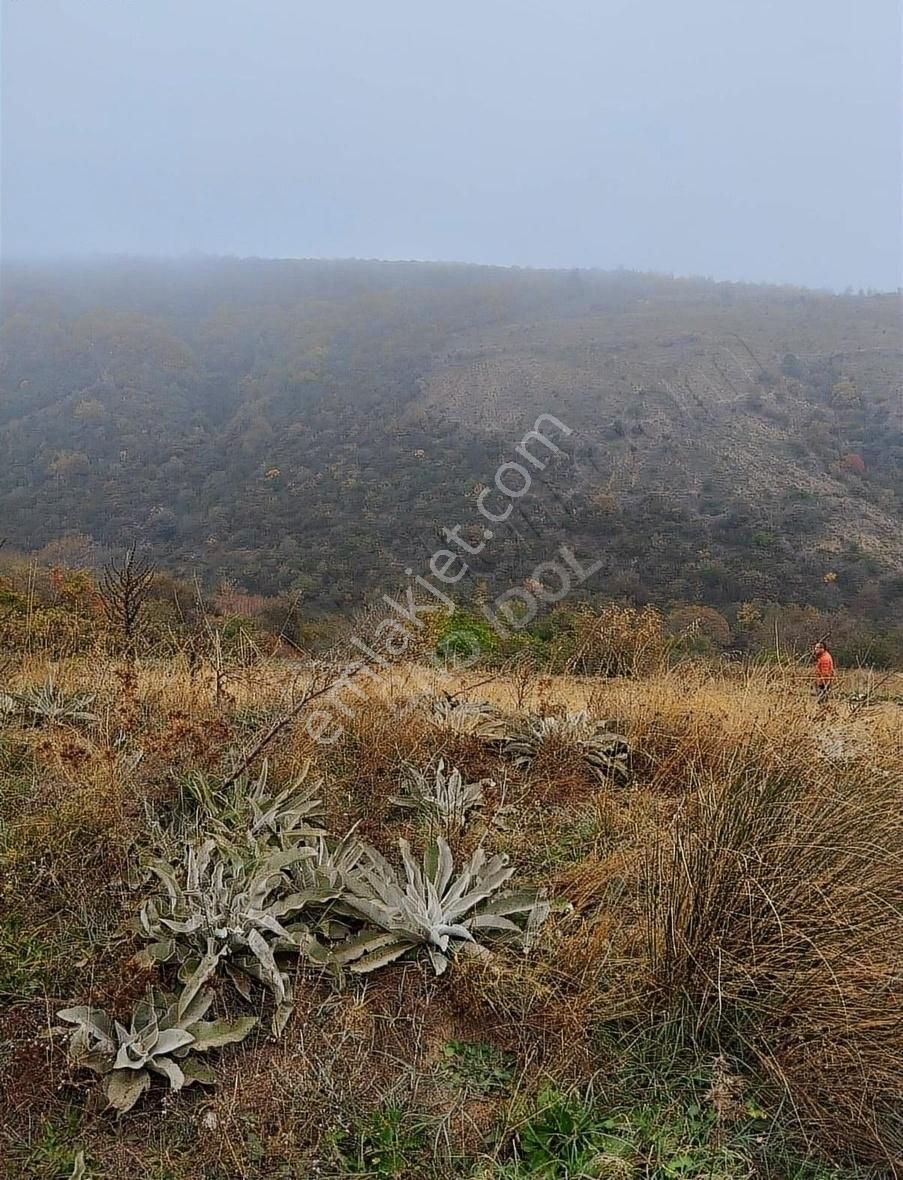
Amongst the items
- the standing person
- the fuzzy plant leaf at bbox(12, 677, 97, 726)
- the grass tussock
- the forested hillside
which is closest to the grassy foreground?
the grass tussock

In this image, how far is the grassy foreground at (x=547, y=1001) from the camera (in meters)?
1.41

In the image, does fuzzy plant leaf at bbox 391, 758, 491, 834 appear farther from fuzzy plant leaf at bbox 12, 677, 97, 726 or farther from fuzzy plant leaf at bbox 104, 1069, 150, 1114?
fuzzy plant leaf at bbox 12, 677, 97, 726

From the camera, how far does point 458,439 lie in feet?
102

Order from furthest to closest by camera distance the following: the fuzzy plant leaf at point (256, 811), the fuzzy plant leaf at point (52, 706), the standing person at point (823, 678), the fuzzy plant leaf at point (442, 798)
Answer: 1. the fuzzy plant leaf at point (52, 706)
2. the standing person at point (823, 678)
3. the fuzzy plant leaf at point (442, 798)
4. the fuzzy plant leaf at point (256, 811)

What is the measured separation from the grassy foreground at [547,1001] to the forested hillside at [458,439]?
806cm

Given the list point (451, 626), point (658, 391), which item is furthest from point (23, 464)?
point (658, 391)

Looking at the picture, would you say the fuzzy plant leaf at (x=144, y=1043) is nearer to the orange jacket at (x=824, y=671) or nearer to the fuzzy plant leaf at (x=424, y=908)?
the fuzzy plant leaf at (x=424, y=908)

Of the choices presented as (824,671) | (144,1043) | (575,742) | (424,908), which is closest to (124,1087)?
(144,1043)

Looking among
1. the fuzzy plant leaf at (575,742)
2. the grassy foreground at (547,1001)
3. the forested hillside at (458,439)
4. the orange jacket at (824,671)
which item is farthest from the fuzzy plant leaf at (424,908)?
the forested hillside at (458,439)

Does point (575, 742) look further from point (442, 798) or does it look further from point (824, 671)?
point (824, 671)

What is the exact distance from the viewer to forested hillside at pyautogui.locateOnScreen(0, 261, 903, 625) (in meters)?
21.4

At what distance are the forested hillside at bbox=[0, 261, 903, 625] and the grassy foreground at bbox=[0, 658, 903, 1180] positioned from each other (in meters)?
8.06

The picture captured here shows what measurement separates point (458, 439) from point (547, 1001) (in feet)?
99.7

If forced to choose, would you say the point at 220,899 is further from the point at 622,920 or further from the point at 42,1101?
the point at 622,920
